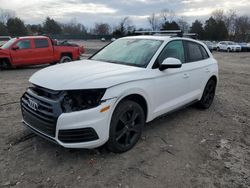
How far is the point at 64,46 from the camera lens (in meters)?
13.2

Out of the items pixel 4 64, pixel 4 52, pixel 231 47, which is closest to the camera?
Result: pixel 4 52

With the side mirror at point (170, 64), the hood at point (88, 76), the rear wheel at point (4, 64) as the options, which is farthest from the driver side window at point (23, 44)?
the side mirror at point (170, 64)

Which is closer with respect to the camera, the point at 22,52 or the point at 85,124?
the point at 85,124

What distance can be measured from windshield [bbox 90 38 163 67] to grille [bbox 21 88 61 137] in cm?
148

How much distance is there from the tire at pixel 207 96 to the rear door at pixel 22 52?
31.1 feet

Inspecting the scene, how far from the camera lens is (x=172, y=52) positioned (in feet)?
14.4

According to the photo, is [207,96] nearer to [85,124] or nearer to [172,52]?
[172,52]

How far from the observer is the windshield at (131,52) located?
3963 millimetres

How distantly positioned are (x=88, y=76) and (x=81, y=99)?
1.13 feet

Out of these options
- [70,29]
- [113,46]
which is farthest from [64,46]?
[70,29]

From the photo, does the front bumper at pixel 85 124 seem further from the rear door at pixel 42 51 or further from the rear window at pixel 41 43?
the rear window at pixel 41 43

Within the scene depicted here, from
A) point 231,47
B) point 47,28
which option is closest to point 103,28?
point 47,28

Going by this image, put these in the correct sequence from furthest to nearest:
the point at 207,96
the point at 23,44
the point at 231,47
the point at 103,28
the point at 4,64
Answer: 1. the point at 103,28
2. the point at 231,47
3. the point at 23,44
4. the point at 4,64
5. the point at 207,96

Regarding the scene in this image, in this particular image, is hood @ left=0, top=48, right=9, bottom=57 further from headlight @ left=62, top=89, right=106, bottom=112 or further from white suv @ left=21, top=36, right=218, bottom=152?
headlight @ left=62, top=89, right=106, bottom=112
